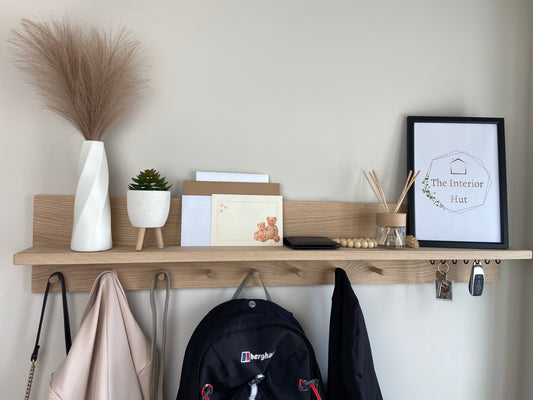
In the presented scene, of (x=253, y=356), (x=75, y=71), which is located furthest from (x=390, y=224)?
(x=75, y=71)

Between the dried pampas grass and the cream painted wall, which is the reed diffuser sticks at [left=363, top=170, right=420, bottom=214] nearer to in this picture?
the cream painted wall

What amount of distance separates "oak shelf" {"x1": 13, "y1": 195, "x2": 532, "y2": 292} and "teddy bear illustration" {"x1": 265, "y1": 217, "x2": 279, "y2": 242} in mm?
47

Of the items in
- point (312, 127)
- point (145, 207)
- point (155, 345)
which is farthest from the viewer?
point (312, 127)

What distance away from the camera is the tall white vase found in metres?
0.67

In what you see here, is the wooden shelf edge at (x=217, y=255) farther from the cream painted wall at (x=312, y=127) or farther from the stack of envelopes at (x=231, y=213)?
the cream painted wall at (x=312, y=127)

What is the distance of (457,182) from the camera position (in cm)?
91

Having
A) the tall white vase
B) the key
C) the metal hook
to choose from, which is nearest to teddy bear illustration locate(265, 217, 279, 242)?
the metal hook

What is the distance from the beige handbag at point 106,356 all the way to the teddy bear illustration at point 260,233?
14.7 inches

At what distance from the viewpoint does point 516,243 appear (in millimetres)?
986

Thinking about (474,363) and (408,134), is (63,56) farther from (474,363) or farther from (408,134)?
(474,363)

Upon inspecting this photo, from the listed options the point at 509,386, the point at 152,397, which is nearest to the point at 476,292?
the point at 509,386

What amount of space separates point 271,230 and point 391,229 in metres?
0.33

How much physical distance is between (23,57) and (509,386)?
68.3 inches

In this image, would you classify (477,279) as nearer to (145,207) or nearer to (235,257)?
(235,257)
